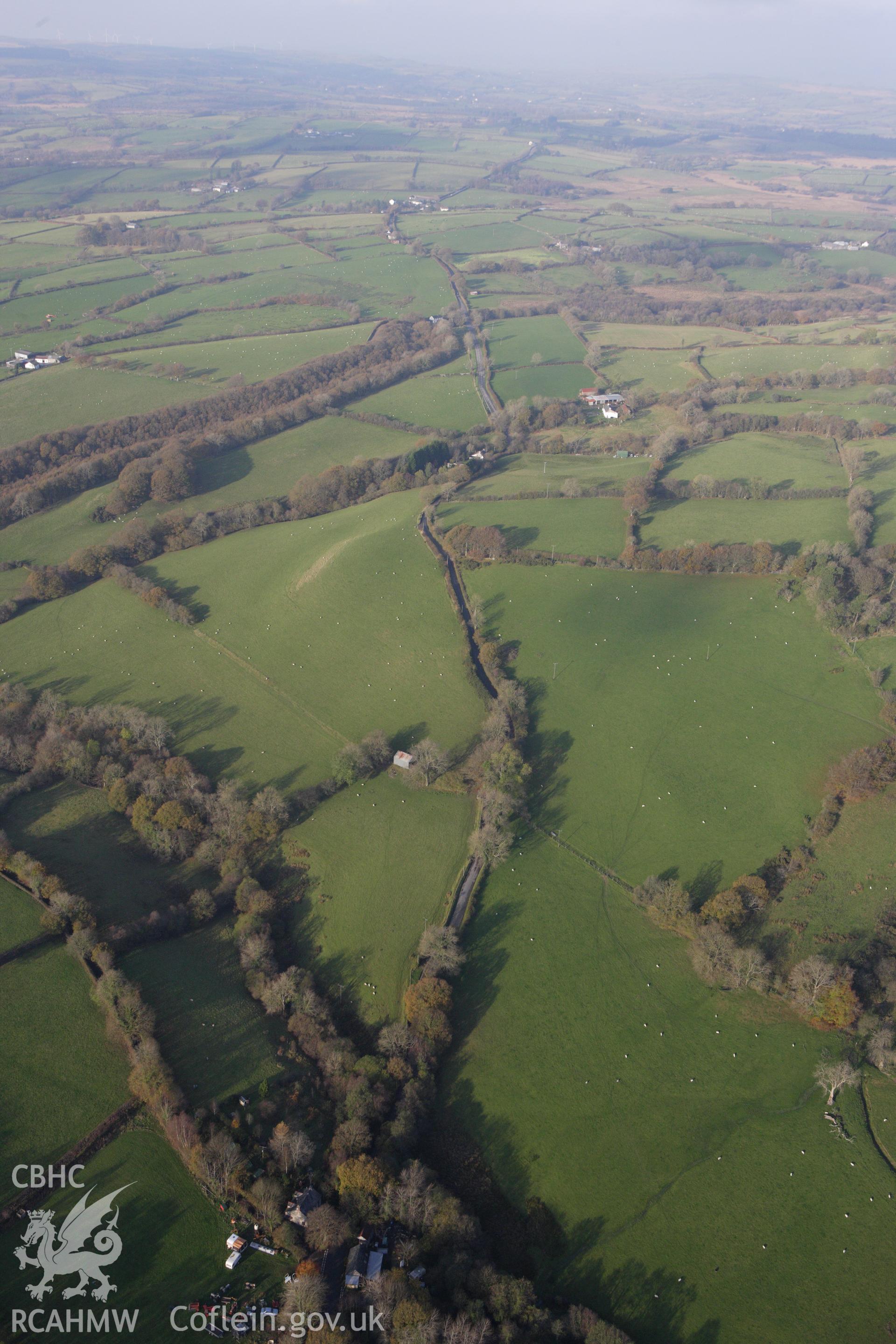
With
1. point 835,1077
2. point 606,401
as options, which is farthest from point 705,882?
point 606,401

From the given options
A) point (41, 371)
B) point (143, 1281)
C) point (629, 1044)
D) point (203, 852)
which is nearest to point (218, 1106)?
point (143, 1281)

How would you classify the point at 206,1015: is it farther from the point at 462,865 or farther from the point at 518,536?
the point at 518,536

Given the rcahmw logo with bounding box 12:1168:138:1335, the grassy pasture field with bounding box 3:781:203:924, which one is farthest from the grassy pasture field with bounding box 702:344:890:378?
the rcahmw logo with bounding box 12:1168:138:1335

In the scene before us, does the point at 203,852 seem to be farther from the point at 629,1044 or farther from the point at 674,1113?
the point at 674,1113

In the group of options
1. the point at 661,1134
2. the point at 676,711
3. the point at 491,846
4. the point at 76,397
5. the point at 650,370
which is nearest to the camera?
the point at 661,1134

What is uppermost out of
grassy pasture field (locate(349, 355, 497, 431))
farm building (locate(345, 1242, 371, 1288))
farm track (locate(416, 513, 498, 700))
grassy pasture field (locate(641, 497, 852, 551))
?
grassy pasture field (locate(349, 355, 497, 431))

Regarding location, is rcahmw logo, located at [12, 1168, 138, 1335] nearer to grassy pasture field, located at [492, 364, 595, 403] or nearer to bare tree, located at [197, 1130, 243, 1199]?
bare tree, located at [197, 1130, 243, 1199]

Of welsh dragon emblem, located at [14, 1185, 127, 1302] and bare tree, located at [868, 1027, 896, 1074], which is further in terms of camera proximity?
bare tree, located at [868, 1027, 896, 1074]
